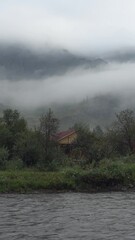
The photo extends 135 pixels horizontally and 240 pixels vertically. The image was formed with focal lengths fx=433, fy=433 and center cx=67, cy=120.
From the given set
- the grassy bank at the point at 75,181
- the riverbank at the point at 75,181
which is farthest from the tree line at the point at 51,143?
the riverbank at the point at 75,181

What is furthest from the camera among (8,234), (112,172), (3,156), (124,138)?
(124,138)

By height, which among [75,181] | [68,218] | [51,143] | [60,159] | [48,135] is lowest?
[68,218]

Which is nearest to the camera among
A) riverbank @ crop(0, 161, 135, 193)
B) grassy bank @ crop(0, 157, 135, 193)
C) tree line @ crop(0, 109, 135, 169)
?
riverbank @ crop(0, 161, 135, 193)

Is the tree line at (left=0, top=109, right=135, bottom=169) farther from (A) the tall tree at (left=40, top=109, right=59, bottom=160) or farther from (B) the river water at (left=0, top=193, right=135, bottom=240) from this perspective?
(B) the river water at (left=0, top=193, right=135, bottom=240)

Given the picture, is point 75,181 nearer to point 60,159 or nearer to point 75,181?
point 75,181

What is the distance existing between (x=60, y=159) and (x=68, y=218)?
49334 mm

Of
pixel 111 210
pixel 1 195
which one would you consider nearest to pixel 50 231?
pixel 111 210

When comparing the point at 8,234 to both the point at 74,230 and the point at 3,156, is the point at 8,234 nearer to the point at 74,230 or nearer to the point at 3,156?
the point at 74,230

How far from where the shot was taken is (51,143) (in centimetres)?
8650

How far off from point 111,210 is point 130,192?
49.6 ft

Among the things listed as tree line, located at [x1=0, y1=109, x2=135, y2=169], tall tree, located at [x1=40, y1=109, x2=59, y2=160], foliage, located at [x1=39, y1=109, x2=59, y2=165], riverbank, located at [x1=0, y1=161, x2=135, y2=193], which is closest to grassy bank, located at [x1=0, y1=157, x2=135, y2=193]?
riverbank, located at [x1=0, y1=161, x2=135, y2=193]

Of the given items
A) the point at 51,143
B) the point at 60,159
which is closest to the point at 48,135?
the point at 51,143

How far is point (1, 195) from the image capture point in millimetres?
45531

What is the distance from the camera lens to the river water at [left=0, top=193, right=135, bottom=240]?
929 inches
